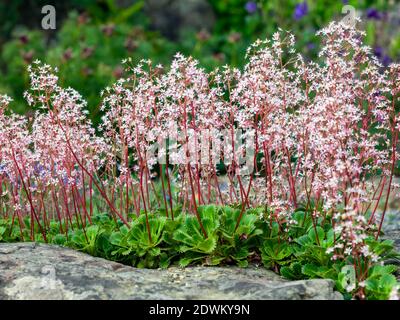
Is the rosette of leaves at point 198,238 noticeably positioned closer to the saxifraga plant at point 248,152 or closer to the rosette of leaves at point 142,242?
the saxifraga plant at point 248,152

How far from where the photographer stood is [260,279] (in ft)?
13.8

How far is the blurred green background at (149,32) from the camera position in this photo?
33.6 feet

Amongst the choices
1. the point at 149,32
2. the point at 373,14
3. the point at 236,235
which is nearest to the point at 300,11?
the point at 373,14

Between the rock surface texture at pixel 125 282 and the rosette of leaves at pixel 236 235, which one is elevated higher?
the rosette of leaves at pixel 236 235

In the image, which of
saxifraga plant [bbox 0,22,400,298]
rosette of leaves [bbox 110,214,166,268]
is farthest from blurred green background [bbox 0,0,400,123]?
rosette of leaves [bbox 110,214,166,268]

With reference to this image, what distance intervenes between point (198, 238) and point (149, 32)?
937 centimetres

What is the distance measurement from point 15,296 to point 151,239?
0.93 m

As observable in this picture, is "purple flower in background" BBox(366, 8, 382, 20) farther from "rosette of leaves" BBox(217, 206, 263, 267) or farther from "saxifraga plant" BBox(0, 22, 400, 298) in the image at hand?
"rosette of leaves" BBox(217, 206, 263, 267)

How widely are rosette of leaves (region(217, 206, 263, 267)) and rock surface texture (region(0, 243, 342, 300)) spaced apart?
0.10m

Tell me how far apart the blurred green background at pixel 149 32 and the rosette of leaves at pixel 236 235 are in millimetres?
4601

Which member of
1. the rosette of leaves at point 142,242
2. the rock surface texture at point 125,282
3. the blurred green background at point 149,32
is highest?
the blurred green background at point 149,32

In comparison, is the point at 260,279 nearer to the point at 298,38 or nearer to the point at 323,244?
the point at 323,244

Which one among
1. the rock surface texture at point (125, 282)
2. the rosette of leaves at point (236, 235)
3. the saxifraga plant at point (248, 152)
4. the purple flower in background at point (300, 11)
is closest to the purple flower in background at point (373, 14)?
the purple flower in background at point (300, 11)

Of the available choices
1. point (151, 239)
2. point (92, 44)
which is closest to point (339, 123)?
point (151, 239)
